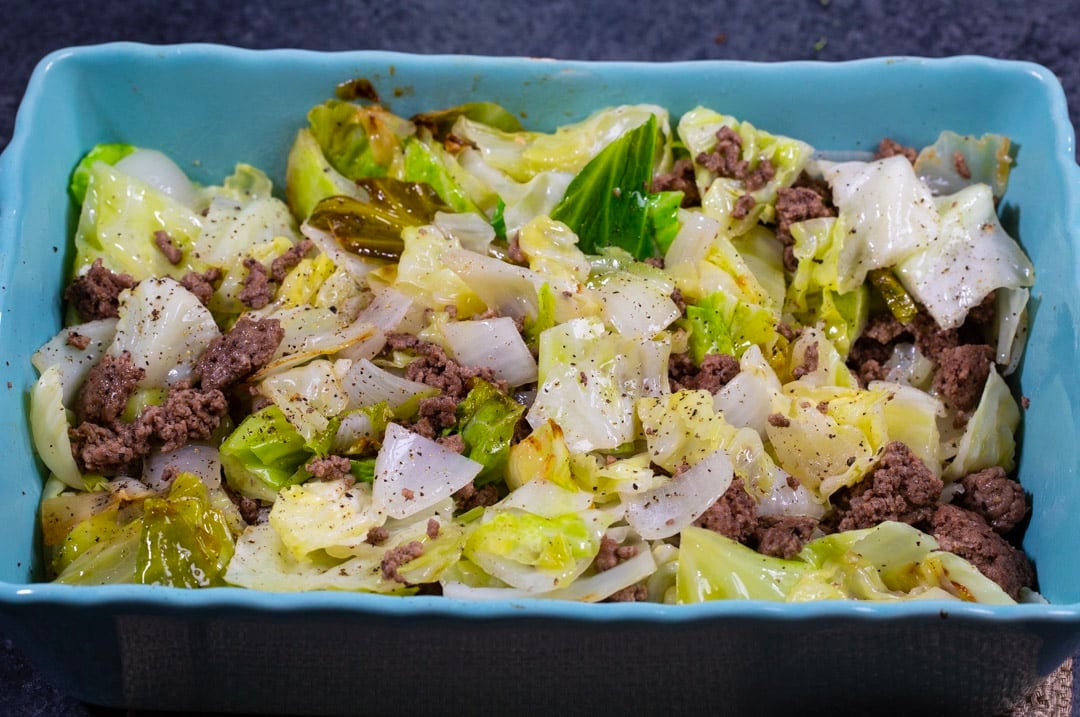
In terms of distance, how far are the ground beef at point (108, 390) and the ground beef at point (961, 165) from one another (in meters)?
1.78

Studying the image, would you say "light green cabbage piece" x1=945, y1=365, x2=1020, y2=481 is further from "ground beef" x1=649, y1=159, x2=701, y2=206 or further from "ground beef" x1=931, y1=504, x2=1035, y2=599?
"ground beef" x1=649, y1=159, x2=701, y2=206

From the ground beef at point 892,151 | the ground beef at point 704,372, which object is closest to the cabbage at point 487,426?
the ground beef at point 704,372

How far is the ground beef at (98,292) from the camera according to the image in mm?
2637

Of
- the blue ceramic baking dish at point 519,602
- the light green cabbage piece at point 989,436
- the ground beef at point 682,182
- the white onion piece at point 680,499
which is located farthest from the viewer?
the ground beef at point 682,182

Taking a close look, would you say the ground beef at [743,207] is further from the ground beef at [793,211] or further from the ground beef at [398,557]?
the ground beef at [398,557]

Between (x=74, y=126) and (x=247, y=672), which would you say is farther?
(x=74, y=126)

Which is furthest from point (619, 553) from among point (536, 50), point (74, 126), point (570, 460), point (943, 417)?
point (536, 50)

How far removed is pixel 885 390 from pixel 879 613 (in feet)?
2.04

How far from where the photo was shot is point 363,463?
7.92 ft

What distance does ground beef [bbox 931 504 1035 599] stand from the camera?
2.34m

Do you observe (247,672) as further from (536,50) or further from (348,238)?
(536,50)

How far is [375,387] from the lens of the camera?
248 cm

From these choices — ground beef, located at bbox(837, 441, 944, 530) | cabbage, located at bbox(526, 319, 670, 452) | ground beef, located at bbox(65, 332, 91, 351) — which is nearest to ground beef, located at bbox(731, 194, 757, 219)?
cabbage, located at bbox(526, 319, 670, 452)

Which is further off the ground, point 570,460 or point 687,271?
point 687,271
